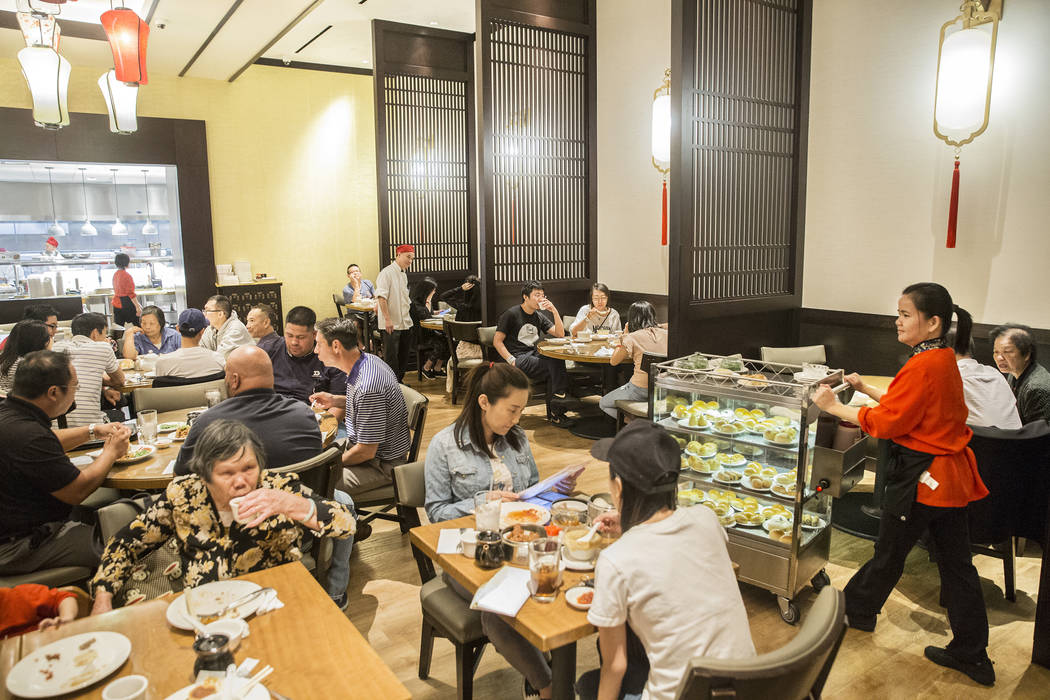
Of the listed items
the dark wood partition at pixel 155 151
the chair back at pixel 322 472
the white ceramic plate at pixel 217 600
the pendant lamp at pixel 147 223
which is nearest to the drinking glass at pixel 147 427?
the chair back at pixel 322 472

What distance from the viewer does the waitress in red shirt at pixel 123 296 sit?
841cm

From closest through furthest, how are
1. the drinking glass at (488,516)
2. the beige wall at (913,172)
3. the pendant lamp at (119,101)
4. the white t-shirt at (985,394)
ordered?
the drinking glass at (488,516), the white t-shirt at (985,394), the beige wall at (913,172), the pendant lamp at (119,101)

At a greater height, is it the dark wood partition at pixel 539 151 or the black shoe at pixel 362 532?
the dark wood partition at pixel 539 151

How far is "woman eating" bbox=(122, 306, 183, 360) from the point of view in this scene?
19.1 ft

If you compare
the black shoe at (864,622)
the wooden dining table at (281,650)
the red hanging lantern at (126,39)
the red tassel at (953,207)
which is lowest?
the black shoe at (864,622)

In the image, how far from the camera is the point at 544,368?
641cm

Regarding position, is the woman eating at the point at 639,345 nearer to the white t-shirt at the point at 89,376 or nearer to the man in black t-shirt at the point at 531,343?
the man in black t-shirt at the point at 531,343

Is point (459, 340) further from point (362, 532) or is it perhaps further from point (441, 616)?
point (441, 616)

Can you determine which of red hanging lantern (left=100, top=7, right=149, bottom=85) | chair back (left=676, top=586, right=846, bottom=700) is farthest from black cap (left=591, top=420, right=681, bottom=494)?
red hanging lantern (left=100, top=7, right=149, bottom=85)

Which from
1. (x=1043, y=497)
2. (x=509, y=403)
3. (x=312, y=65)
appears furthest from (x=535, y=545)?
(x=312, y=65)

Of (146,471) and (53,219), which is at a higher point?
(53,219)

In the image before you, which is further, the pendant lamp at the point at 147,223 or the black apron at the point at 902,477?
the pendant lamp at the point at 147,223

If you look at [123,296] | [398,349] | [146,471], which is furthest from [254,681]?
[123,296]

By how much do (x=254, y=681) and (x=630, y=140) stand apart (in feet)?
23.7
